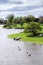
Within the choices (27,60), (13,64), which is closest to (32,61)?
(27,60)

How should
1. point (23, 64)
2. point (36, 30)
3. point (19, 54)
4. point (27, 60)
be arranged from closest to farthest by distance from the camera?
point (23, 64)
point (27, 60)
point (19, 54)
point (36, 30)

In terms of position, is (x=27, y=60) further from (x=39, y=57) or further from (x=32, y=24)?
(x=32, y=24)

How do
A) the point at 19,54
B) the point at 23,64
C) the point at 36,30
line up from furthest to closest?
the point at 36,30, the point at 19,54, the point at 23,64

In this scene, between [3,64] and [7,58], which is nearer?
[3,64]

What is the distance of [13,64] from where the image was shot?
48.0 m

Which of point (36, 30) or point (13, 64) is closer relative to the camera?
point (13, 64)

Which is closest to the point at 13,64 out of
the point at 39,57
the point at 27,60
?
the point at 27,60

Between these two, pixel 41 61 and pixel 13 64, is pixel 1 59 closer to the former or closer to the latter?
pixel 13 64

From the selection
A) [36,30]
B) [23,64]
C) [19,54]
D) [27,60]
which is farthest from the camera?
[36,30]

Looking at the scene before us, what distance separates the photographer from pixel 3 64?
159 ft

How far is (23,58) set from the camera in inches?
2112

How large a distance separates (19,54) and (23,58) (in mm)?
4842

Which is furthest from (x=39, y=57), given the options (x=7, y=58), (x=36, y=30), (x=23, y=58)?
(x=36, y=30)

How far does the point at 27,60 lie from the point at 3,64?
6.06 metres
